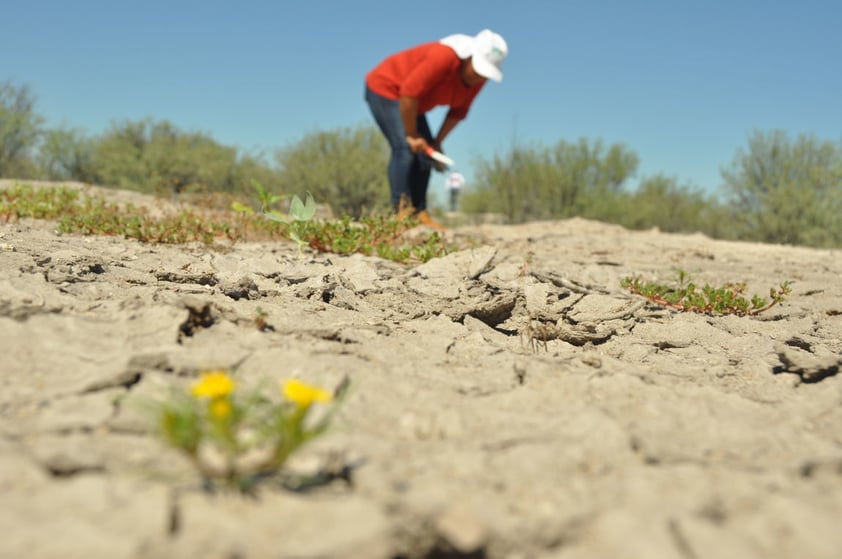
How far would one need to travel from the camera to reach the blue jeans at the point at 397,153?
6.54 m

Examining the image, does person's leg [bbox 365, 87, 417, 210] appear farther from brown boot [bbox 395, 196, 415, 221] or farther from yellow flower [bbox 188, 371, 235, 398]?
yellow flower [bbox 188, 371, 235, 398]

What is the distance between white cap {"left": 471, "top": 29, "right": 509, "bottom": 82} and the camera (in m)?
6.22

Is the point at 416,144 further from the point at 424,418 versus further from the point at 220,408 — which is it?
the point at 220,408

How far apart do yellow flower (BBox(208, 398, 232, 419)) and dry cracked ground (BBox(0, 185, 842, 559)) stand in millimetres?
160

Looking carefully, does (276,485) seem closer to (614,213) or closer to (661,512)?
(661,512)

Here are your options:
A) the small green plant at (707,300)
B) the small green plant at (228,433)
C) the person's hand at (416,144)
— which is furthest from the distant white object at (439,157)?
the small green plant at (228,433)

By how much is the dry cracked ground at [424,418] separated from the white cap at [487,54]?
344 cm

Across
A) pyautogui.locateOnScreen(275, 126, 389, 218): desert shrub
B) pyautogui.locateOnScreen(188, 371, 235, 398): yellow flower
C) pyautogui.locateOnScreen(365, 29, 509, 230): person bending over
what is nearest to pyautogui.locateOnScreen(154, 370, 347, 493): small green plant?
pyautogui.locateOnScreen(188, 371, 235, 398): yellow flower

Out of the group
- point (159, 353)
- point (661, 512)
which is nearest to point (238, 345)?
point (159, 353)

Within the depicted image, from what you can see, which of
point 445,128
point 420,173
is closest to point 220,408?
point 420,173

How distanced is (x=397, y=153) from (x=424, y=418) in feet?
16.9

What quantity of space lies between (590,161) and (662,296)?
36.5 ft

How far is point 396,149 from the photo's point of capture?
6.60m

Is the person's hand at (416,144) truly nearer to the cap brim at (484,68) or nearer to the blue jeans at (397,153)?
the blue jeans at (397,153)
